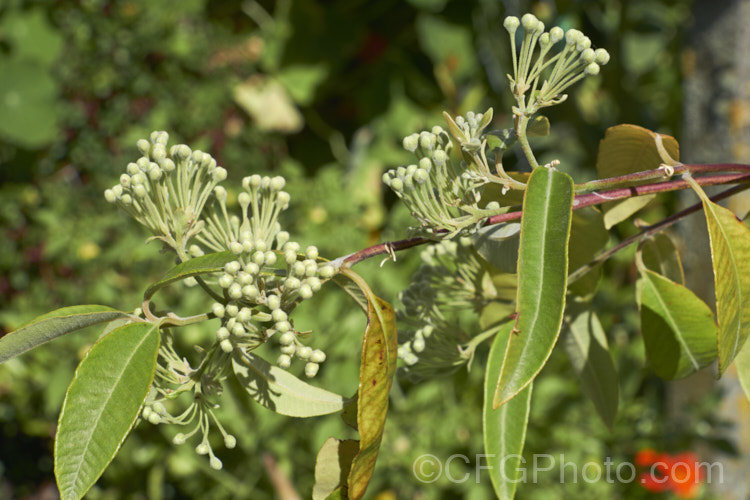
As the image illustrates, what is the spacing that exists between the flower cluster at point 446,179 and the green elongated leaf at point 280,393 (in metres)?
0.14

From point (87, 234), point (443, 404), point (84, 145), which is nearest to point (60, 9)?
point (84, 145)

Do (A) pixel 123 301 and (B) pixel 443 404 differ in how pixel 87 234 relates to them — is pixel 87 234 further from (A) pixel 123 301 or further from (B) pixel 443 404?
(B) pixel 443 404

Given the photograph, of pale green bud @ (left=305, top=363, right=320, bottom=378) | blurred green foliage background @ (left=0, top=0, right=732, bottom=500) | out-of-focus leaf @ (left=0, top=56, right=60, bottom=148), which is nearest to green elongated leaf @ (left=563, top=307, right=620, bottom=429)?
pale green bud @ (left=305, top=363, right=320, bottom=378)

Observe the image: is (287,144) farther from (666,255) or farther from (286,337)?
(286,337)

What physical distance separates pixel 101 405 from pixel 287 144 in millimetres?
2072

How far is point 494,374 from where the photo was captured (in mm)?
456

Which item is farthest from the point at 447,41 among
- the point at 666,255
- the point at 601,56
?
the point at 601,56

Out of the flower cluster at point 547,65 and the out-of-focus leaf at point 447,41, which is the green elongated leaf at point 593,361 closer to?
the flower cluster at point 547,65

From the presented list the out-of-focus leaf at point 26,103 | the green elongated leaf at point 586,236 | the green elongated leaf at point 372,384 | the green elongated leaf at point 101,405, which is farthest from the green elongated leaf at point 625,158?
the out-of-focus leaf at point 26,103

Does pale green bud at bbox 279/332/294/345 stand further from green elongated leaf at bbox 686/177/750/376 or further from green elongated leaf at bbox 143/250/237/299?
green elongated leaf at bbox 686/177/750/376

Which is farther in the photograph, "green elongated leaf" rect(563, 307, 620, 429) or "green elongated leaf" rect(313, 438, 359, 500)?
"green elongated leaf" rect(563, 307, 620, 429)

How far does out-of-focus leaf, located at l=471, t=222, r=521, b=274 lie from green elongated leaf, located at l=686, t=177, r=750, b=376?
0.39 ft

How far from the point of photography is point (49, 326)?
37cm

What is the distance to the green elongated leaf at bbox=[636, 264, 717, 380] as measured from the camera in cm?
51
